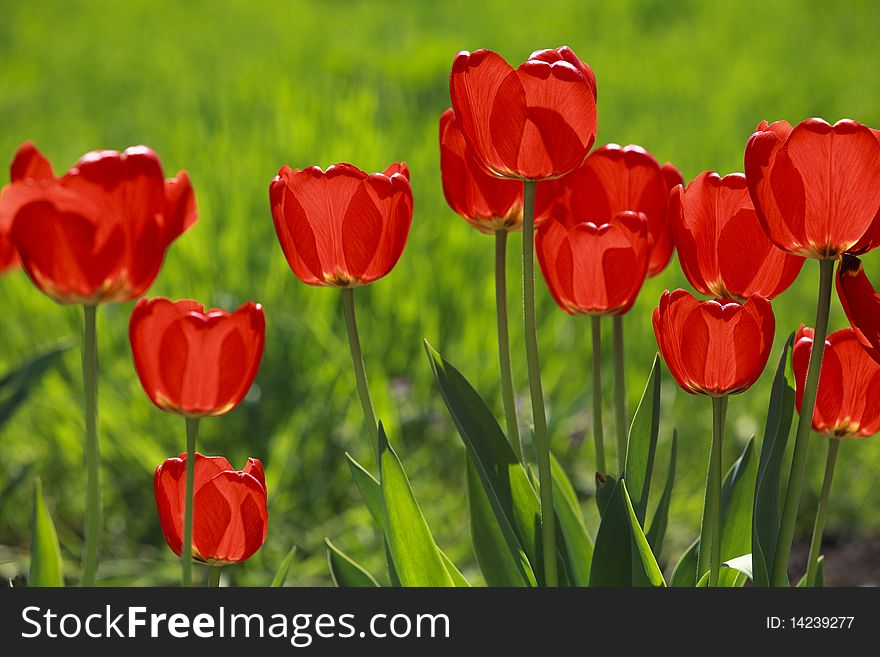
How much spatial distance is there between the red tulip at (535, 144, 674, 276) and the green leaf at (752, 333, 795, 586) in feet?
0.39

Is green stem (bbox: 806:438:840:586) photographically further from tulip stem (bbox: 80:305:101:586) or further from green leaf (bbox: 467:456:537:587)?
tulip stem (bbox: 80:305:101:586)

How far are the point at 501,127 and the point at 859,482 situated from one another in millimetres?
1381

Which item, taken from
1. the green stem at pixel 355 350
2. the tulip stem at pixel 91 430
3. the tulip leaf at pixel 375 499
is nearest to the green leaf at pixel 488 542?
the tulip leaf at pixel 375 499

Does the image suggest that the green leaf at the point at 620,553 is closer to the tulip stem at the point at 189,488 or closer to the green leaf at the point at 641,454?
the green leaf at the point at 641,454

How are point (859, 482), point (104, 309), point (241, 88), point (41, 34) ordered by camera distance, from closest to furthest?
1. point (859, 482)
2. point (104, 309)
3. point (241, 88)
4. point (41, 34)

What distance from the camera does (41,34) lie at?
15.3 feet

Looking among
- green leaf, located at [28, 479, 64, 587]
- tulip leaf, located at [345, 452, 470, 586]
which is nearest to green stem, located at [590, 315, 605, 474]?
tulip leaf, located at [345, 452, 470, 586]

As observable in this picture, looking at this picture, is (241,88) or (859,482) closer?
(859,482)

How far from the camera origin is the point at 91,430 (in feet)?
1.78

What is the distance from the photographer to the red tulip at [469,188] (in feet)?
2.19

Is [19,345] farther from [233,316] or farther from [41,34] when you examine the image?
[41,34]

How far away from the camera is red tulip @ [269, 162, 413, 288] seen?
59 cm

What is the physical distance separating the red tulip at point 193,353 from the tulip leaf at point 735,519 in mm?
359
